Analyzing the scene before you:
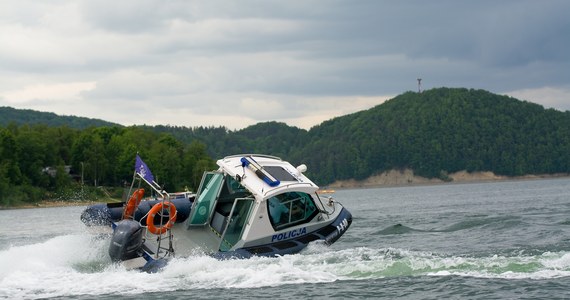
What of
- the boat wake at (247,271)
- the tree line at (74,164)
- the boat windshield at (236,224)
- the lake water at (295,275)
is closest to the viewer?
the lake water at (295,275)

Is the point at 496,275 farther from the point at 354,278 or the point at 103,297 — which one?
the point at 103,297

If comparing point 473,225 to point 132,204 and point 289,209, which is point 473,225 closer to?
point 289,209

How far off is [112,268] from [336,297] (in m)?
5.94

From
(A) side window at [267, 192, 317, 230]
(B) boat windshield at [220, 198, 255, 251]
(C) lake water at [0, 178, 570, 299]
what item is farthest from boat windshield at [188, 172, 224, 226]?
(C) lake water at [0, 178, 570, 299]

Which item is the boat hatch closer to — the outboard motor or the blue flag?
the blue flag

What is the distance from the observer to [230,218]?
22594 mm

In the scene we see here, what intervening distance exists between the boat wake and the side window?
159 cm

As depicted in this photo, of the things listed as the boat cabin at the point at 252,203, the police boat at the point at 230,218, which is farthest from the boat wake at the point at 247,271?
the boat cabin at the point at 252,203

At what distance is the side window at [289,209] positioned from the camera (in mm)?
23312

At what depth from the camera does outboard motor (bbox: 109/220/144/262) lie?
2103cm

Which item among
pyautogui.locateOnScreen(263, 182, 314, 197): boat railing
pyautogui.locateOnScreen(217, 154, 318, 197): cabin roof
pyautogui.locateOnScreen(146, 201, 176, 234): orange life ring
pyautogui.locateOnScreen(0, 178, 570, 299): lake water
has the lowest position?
pyautogui.locateOnScreen(0, 178, 570, 299): lake water

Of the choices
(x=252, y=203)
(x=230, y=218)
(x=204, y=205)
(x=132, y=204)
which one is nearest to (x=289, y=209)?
(x=252, y=203)

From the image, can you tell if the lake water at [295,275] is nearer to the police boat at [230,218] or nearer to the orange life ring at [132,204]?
the police boat at [230,218]

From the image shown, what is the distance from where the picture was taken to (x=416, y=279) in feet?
63.3
